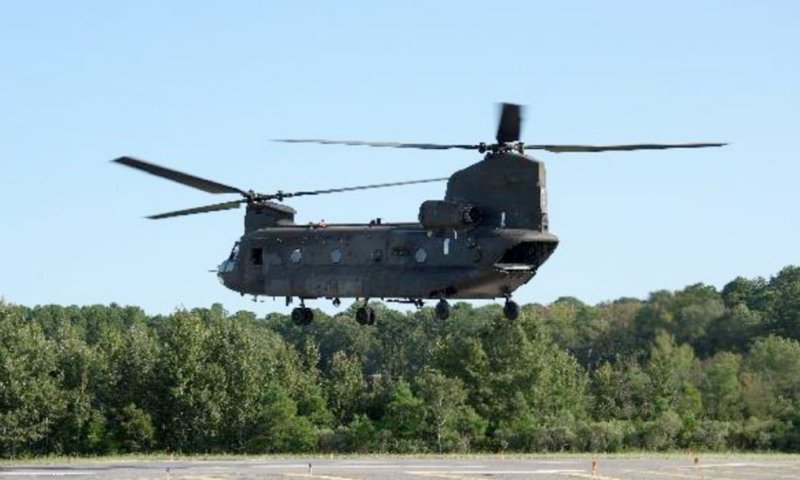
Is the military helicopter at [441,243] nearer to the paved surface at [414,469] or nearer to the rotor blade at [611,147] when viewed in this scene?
the rotor blade at [611,147]

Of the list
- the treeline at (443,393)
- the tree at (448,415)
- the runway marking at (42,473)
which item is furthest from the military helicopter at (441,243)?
the tree at (448,415)

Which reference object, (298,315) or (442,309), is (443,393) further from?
(442,309)

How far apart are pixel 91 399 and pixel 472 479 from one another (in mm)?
67829

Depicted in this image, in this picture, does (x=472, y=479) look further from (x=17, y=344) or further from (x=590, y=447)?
(x=17, y=344)

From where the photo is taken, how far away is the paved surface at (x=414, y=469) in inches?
2438

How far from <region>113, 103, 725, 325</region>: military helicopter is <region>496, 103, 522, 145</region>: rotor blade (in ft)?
0.15

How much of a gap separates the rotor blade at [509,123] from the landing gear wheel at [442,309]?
20.5 feet

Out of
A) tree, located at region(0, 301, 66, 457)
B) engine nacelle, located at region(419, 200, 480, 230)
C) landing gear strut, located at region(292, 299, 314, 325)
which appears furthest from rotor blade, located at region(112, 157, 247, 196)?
tree, located at region(0, 301, 66, 457)

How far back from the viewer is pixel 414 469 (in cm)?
6700

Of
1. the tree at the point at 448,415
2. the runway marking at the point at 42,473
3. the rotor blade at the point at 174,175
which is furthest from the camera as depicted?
the tree at the point at 448,415

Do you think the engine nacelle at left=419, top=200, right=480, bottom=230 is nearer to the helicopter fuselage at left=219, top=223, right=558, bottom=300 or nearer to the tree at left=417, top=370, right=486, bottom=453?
the helicopter fuselage at left=219, top=223, right=558, bottom=300

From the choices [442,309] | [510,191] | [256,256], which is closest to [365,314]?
[442,309]

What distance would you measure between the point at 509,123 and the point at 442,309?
751 cm

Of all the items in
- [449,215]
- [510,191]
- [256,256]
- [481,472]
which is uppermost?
[510,191]
